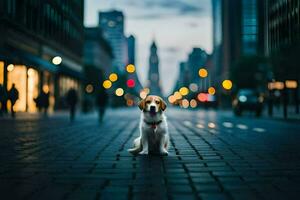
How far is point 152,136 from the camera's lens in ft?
23.8

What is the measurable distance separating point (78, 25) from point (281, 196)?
189 feet

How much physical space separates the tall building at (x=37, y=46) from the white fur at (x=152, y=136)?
20.8m

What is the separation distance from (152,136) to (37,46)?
3414cm

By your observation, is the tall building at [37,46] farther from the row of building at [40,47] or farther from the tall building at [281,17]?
the tall building at [281,17]

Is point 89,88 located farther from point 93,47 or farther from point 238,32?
point 238,32

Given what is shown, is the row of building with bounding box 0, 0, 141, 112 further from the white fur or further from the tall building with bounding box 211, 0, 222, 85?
the tall building with bounding box 211, 0, 222, 85

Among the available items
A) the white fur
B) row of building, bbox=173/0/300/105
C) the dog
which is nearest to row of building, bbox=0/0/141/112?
row of building, bbox=173/0/300/105

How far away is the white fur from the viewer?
7074 mm

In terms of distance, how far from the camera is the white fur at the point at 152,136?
7074 millimetres

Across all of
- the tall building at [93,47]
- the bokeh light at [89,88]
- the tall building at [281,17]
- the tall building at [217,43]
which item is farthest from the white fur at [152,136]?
the tall building at [217,43]

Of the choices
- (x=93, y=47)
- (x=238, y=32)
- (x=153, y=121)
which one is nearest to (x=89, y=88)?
(x=93, y=47)

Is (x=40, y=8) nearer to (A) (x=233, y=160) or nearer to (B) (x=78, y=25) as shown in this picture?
(B) (x=78, y=25)

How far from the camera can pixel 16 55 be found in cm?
3170

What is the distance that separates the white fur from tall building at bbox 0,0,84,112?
2081cm
